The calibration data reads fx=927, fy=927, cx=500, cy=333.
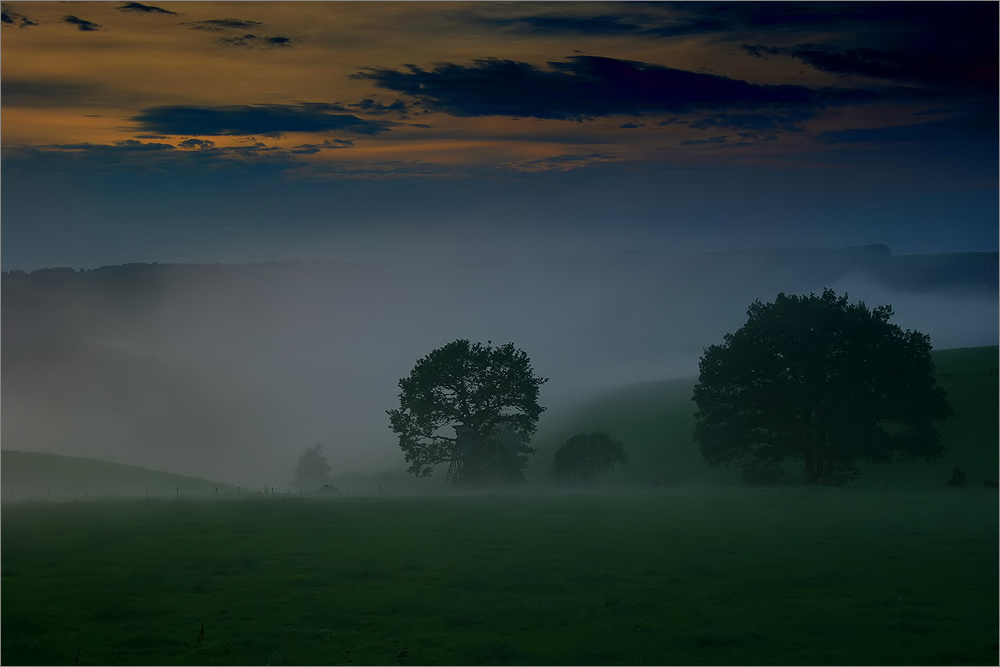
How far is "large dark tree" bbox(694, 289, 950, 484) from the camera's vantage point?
65312 mm

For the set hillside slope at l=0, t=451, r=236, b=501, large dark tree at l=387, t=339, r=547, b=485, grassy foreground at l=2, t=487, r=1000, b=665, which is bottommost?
grassy foreground at l=2, t=487, r=1000, b=665

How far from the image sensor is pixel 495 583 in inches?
1044

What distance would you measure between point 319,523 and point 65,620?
53.8 ft

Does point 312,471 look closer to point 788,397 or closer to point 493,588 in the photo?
point 788,397

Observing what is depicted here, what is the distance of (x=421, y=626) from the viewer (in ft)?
73.4

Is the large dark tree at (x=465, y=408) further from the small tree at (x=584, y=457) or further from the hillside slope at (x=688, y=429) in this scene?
the hillside slope at (x=688, y=429)

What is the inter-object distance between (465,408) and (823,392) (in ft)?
87.4

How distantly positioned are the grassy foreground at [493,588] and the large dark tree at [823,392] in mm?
24591

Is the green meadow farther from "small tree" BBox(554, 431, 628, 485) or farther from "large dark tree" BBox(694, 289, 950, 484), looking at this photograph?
"small tree" BBox(554, 431, 628, 485)

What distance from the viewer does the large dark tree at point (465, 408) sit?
71.7 metres

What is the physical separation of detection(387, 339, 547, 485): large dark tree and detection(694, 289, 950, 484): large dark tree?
15.1 meters

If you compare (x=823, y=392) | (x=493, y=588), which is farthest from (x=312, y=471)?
(x=493, y=588)

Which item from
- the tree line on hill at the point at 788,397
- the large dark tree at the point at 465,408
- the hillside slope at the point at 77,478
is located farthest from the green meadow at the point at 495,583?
the large dark tree at the point at 465,408

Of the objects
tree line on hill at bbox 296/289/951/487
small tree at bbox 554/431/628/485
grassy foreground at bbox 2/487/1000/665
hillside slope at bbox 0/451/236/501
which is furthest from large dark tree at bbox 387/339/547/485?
grassy foreground at bbox 2/487/1000/665
